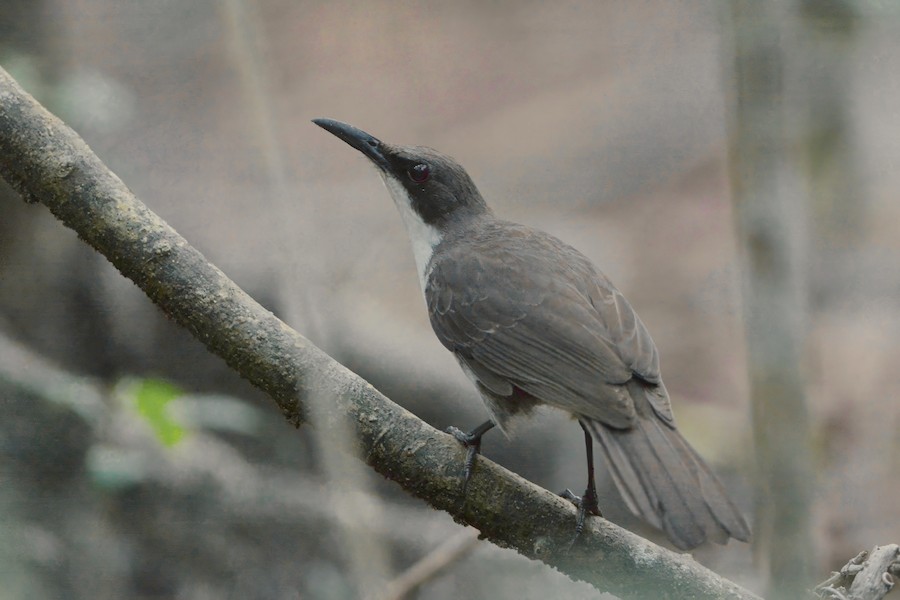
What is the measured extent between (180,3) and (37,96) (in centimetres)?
133

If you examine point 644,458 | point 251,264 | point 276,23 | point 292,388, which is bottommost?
point 292,388

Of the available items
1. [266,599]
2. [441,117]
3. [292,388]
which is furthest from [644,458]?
[441,117]

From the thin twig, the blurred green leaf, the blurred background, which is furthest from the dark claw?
the blurred green leaf

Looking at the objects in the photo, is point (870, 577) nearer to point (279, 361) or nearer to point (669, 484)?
point (669, 484)

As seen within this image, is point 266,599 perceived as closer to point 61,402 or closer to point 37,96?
point 61,402

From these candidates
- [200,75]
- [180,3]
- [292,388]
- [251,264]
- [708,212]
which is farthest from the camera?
[708,212]

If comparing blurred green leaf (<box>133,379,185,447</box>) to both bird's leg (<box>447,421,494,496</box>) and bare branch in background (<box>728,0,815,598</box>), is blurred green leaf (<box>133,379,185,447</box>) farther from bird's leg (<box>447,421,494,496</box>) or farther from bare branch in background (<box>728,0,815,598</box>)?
bare branch in background (<box>728,0,815,598</box>)

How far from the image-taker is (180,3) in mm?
4504

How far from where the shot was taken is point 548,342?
2717mm

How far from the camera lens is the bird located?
7.38 ft

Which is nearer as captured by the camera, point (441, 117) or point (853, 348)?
point (853, 348)

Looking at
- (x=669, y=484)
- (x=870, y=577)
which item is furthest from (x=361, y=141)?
(x=870, y=577)

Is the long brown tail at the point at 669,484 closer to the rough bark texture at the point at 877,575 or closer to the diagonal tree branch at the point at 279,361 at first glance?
the diagonal tree branch at the point at 279,361

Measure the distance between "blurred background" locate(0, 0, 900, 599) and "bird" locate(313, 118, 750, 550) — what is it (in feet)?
0.68
